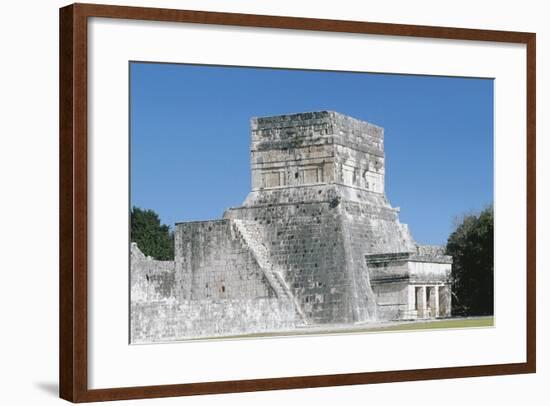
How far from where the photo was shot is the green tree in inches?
602

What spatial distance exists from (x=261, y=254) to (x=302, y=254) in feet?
2.97

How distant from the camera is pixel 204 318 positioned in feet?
51.1

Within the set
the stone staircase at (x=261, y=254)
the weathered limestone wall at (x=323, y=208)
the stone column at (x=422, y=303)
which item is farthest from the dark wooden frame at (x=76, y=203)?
the stone column at (x=422, y=303)

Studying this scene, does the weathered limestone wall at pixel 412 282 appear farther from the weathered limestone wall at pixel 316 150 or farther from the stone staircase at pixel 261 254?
the stone staircase at pixel 261 254

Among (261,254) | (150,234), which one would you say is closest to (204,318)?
(150,234)

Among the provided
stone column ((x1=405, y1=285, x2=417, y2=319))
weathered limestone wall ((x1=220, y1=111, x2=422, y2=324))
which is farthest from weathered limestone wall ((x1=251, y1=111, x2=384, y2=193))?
stone column ((x1=405, y1=285, x2=417, y2=319))

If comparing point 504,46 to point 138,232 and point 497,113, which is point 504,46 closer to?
point 497,113

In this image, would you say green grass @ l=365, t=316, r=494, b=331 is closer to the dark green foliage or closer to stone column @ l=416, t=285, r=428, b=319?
the dark green foliage

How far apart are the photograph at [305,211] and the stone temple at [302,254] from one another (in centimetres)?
2

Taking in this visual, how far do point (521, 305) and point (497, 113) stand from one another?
246 cm

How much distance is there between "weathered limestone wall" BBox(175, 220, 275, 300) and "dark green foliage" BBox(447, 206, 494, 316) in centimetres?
245

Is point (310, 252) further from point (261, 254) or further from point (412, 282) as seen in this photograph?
point (412, 282)

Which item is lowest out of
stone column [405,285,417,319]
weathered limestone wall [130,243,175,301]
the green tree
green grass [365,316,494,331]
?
green grass [365,316,494,331]

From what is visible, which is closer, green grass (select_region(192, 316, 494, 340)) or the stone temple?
the stone temple
